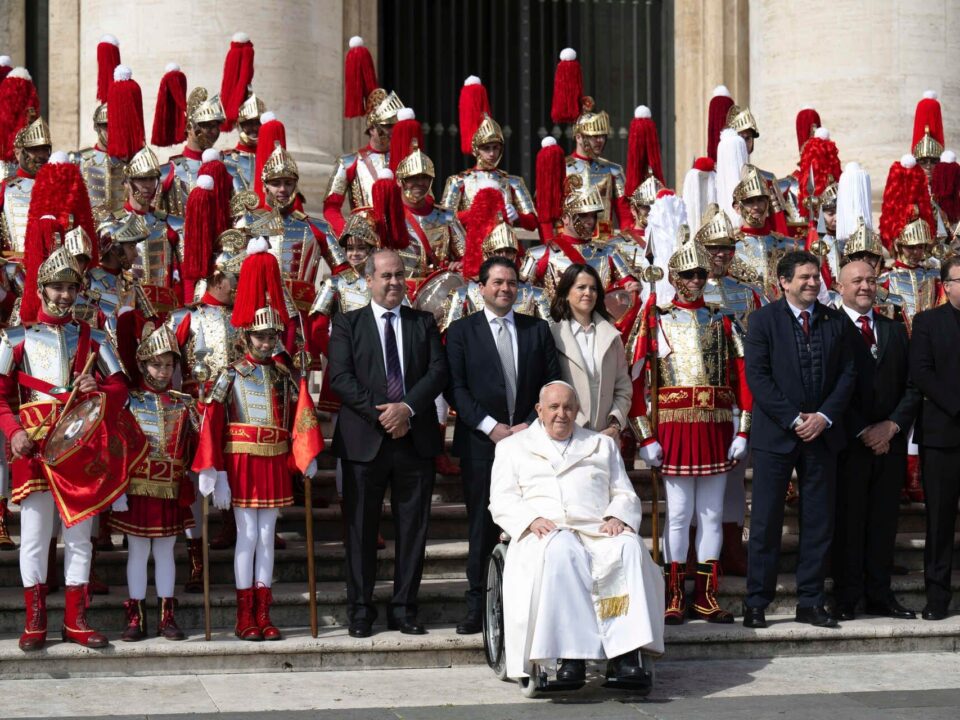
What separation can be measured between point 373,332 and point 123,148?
269 centimetres

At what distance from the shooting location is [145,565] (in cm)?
851

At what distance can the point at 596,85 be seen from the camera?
52.5ft

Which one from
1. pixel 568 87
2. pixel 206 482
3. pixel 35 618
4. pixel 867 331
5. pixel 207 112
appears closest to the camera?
pixel 35 618

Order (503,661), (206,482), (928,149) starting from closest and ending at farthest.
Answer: (503,661) → (206,482) → (928,149)

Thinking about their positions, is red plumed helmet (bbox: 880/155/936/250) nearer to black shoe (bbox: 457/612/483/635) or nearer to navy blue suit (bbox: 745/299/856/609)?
navy blue suit (bbox: 745/299/856/609)

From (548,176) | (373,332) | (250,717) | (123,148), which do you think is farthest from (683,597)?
(123,148)

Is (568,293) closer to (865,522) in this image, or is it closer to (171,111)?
(865,522)

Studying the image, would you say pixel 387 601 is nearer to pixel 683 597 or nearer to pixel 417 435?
pixel 417 435

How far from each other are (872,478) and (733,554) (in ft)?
2.82

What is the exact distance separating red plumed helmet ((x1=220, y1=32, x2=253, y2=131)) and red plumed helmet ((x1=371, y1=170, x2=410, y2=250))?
1.93 m

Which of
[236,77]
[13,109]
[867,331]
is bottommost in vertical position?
[867,331]

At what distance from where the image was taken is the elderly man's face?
819 cm

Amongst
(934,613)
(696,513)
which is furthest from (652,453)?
(934,613)

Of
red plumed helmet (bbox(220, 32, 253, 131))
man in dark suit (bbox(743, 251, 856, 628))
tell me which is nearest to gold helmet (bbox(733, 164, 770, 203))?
man in dark suit (bbox(743, 251, 856, 628))
